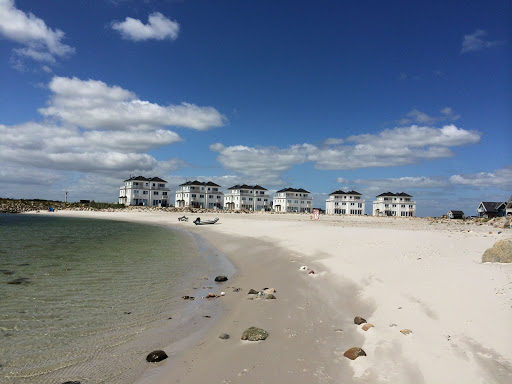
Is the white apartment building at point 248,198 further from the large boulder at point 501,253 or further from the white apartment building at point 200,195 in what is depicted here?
the large boulder at point 501,253

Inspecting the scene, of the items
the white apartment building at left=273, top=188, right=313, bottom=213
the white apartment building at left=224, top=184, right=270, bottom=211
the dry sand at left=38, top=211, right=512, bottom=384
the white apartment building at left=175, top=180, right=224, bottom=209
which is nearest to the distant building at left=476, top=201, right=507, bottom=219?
the white apartment building at left=273, top=188, right=313, bottom=213

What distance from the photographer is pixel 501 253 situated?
1073 centimetres

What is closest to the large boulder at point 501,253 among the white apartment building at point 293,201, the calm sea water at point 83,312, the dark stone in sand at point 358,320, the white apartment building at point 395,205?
the dark stone in sand at point 358,320

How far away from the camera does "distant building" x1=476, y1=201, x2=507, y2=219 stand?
293ft

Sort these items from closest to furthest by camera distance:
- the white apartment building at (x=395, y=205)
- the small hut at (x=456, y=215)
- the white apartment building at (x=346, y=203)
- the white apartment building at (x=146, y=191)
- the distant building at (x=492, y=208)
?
the distant building at (x=492, y=208), the small hut at (x=456, y=215), the white apartment building at (x=146, y=191), the white apartment building at (x=395, y=205), the white apartment building at (x=346, y=203)

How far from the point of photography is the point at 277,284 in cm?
1189

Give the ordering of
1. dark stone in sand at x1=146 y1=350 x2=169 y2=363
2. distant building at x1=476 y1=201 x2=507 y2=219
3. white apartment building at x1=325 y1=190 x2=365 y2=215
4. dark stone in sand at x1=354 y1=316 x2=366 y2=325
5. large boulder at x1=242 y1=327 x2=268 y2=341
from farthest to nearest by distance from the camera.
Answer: white apartment building at x1=325 y1=190 x2=365 y2=215, distant building at x1=476 y1=201 x2=507 y2=219, dark stone in sand at x1=354 y1=316 x2=366 y2=325, large boulder at x1=242 y1=327 x2=268 y2=341, dark stone in sand at x1=146 y1=350 x2=169 y2=363

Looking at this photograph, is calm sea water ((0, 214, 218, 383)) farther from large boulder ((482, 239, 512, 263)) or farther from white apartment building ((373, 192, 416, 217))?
white apartment building ((373, 192, 416, 217))

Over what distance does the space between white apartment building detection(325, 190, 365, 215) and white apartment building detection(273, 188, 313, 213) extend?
8357 millimetres

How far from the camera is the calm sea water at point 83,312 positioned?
5727 mm

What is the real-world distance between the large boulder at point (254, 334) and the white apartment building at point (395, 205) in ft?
390

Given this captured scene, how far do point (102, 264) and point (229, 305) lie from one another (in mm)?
9627

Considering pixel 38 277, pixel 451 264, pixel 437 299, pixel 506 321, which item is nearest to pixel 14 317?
pixel 38 277

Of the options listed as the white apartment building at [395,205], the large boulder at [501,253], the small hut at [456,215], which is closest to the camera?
the large boulder at [501,253]
